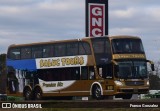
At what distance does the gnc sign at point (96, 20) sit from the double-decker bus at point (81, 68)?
360 cm

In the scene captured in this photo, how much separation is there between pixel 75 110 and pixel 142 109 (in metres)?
4.06

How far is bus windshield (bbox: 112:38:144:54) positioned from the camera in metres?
38.5

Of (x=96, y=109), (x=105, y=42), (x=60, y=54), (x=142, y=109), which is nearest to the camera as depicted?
(x=142, y=109)

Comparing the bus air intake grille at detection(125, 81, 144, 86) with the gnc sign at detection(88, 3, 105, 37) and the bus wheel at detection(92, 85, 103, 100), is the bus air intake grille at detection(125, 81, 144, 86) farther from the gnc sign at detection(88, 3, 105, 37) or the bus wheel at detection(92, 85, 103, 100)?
the gnc sign at detection(88, 3, 105, 37)

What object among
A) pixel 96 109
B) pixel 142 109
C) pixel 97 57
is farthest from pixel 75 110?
pixel 97 57

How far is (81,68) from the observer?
3997cm

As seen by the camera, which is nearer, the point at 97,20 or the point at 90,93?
the point at 90,93

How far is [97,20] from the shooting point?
146 ft

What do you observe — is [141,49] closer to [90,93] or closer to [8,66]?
[90,93]

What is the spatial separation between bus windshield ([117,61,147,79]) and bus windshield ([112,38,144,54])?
2.79 ft

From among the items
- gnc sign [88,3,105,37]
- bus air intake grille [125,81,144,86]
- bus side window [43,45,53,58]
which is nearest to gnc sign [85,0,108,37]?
gnc sign [88,3,105,37]

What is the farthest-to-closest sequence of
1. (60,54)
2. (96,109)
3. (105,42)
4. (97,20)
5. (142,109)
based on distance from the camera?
(97,20), (60,54), (105,42), (96,109), (142,109)

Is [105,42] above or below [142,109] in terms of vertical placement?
above

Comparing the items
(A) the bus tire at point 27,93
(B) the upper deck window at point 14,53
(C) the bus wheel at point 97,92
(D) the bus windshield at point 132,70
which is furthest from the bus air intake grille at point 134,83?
(B) the upper deck window at point 14,53
